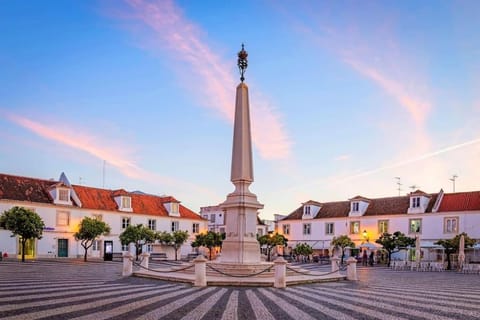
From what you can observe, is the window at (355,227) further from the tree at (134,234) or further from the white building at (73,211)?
the tree at (134,234)

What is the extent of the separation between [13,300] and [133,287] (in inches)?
194

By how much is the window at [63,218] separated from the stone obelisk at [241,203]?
3038 centimetres

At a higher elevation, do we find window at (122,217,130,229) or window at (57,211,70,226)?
window at (57,211,70,226)

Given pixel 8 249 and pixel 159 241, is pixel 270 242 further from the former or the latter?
pixel 8 249

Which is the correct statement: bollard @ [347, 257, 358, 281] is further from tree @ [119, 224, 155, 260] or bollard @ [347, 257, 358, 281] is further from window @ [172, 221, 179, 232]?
window @ [172, 221, 179, 232]

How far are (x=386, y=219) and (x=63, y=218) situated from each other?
113 feet

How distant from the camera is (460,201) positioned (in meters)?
46.9

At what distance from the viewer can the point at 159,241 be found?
5234 cm

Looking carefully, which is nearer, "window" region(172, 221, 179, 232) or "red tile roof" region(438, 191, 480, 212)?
"red tile roof" region(438, 191, 480, 212)

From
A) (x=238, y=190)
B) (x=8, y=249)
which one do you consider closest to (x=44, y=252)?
(x=8, y=249)

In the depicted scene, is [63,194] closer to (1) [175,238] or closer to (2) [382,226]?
(1) [175,238]

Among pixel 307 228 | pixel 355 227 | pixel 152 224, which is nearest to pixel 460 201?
pixel 355 227

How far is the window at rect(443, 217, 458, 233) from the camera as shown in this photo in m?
45.9

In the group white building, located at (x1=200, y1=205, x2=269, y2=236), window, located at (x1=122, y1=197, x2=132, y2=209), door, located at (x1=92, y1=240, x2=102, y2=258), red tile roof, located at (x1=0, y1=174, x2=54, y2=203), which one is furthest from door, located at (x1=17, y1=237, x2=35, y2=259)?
white building, located at (x1=200, y1=205, x2=269, y2=236)
